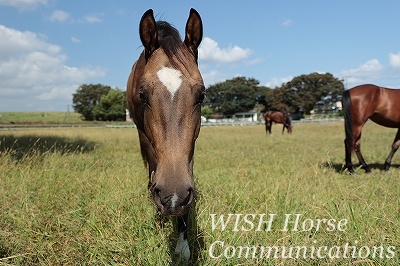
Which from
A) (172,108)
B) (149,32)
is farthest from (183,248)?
(149,32)

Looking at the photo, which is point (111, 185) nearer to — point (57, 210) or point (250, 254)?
point (57, 210)

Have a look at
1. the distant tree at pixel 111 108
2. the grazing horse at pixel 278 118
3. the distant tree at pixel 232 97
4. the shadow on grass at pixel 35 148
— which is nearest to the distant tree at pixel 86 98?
the distant tree at pixel 111 108

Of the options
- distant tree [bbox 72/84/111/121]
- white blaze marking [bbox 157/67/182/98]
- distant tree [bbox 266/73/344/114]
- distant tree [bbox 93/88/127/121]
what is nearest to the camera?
white blaze marking [bbox 157/67/182/98]

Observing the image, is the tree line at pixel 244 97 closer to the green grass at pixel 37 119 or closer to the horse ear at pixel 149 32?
the green grass at pixel 37 119

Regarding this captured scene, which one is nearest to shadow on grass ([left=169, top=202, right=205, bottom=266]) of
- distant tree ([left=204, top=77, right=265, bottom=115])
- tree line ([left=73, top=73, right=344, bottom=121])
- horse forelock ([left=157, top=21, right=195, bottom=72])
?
horse forelock ([left=157, top=21, right=195, bottom=72])

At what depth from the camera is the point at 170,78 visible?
2232 mm

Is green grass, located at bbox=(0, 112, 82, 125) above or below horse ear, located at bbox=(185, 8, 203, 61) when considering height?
below

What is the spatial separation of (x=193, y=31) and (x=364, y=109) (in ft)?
23.9

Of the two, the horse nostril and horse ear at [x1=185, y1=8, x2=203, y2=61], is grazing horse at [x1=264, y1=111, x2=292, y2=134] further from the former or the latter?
the horse nostril

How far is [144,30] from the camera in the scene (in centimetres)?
253

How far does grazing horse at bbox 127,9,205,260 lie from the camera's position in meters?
1.89

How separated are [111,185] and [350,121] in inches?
258

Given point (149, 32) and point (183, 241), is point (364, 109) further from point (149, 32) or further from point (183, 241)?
point (149, 32)

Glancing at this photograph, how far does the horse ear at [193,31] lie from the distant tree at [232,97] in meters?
82.2
